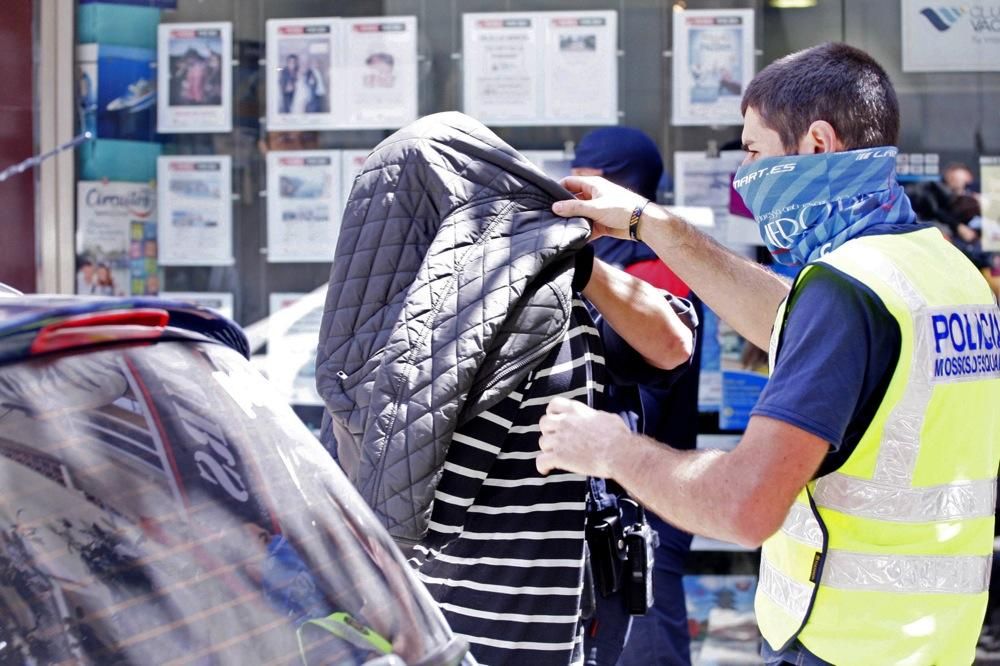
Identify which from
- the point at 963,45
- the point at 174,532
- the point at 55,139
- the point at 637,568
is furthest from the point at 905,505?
the point at 55,139

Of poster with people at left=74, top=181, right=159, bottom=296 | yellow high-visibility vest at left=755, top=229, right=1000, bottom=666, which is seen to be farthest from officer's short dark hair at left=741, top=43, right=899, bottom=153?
poster with people at left=74, top=181, right=159, bottom=296

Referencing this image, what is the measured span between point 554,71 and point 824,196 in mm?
3237

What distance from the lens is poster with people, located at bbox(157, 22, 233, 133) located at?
5586 millimetres

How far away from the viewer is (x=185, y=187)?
5.60 meters

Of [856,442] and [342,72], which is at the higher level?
[342,72]

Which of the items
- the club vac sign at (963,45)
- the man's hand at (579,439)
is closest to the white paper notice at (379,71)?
the club vac sign at (963,45)

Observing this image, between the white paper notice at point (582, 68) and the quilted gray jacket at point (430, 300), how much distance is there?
2.77 meters

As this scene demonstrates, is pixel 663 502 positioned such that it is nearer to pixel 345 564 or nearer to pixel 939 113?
pixel 345 564

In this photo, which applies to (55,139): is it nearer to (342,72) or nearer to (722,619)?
(342,72)

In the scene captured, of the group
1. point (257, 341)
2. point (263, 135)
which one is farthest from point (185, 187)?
point (257, 341)

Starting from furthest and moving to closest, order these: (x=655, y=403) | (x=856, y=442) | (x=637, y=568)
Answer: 1. (x=655, y=403)
2. (x=637, y=568)
3. (x=856, y=442)

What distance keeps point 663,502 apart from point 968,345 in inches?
23.3

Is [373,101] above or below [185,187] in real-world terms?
above

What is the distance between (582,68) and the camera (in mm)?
5355
